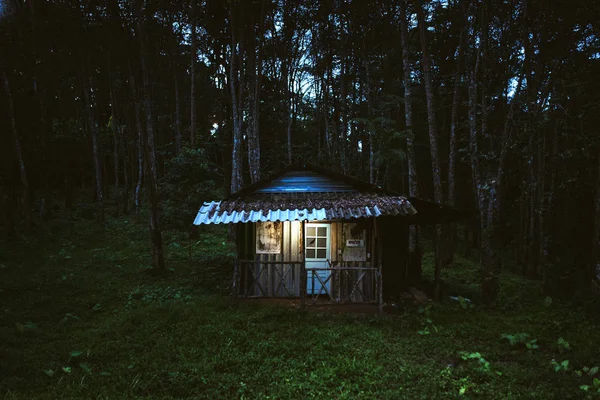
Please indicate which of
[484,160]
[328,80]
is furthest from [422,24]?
[328,80]

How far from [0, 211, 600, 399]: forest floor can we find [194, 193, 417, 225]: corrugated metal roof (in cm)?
249

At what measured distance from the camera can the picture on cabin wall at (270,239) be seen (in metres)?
10.8

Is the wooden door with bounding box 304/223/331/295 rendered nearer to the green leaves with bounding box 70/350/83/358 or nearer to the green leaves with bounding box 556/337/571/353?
the green leaves with bounding box 556/337/571/353

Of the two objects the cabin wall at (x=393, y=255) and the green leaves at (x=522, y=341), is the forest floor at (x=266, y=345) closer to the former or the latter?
the green leaves at (x=522, y=341)

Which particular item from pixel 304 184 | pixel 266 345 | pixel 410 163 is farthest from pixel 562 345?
pixel 410 163

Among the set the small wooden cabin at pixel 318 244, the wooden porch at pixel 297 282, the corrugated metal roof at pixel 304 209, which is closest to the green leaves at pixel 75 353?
the corrugated metal roof at pixel 304 209

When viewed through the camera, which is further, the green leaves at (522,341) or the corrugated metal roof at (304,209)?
the corrugated metal roof at (304,209)

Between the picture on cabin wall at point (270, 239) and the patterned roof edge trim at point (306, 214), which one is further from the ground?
the patterned roof edge trim at point (306, 214)

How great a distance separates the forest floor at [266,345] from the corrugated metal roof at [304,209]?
2493mm

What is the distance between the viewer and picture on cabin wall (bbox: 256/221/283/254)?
427 inches

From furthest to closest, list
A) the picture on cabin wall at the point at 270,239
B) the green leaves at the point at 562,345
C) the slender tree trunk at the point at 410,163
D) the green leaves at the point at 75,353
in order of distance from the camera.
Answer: the slender tree trunk at the point at 410,163, the picture on cabin wall at the point at 270,239, the green leaves at the point at 562,345, the green leaves at the point at 75,353

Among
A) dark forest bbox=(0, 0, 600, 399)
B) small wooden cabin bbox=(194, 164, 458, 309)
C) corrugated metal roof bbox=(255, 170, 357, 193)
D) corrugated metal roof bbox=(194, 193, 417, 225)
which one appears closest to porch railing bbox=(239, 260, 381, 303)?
small wooden cabin bbox=(194, 164, 458, 309)

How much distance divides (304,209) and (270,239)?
2.43m

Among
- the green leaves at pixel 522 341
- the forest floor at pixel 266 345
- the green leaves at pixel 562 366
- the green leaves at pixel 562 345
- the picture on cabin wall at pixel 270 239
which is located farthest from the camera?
the picture on cabin wall at pixel 270 239
